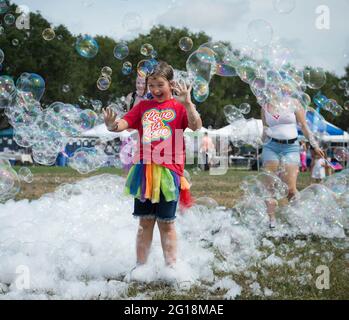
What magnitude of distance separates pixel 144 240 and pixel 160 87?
1056 mm

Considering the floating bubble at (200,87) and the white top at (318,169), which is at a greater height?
the floating bubble at (200,87)

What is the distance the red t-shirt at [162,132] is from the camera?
353 centimetres

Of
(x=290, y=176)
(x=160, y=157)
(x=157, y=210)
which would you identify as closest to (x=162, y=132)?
(x=160, y=157)

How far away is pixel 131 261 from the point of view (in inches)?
147

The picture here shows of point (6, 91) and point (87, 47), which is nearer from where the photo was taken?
point (87, 47)

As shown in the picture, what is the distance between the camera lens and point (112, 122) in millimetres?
3508

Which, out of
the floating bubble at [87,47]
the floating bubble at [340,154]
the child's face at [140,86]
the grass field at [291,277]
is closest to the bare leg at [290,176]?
the grass field at [291,277]

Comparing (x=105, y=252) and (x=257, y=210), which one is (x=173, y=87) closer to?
(x=105, y=252)

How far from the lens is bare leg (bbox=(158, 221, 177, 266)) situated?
140 inches

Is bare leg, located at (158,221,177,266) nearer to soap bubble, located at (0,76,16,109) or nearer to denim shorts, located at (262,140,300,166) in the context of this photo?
denim shorts, located at (262,140,300,166)

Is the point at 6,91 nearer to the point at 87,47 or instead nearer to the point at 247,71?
the point at 87,47

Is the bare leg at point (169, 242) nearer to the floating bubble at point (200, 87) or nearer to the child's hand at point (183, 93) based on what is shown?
the child's hand at point (183, 93)

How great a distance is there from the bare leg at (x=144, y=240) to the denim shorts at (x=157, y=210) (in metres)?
0.05
